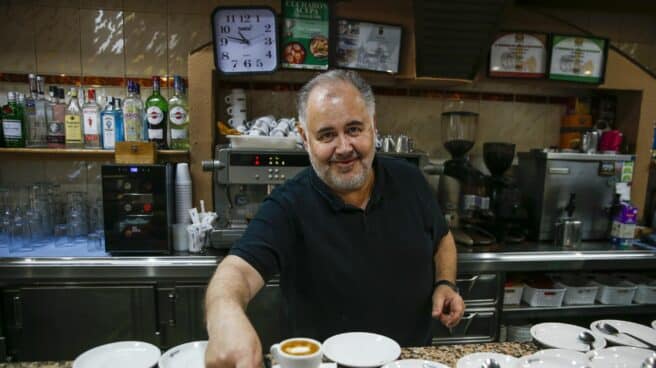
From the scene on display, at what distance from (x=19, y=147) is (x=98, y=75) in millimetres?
677

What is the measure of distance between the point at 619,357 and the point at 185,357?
1139 millimetres

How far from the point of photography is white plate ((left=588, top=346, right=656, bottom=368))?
3.40 ft

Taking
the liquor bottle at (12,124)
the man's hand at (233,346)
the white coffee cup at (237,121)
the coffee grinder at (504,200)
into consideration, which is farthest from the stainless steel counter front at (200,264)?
the man's hand at (233,346)

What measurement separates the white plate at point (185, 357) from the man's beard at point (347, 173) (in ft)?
2.15

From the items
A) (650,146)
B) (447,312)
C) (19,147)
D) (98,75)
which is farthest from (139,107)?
(650,146)

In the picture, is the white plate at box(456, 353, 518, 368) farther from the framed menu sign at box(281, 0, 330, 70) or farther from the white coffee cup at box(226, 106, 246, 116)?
the white coffee cup at box(226, 106, 246, 116)

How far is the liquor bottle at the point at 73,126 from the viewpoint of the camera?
2486 mm

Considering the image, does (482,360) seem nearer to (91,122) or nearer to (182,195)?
(182,195)

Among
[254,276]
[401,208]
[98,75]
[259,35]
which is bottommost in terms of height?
[254,276]

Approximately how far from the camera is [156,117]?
247 cm

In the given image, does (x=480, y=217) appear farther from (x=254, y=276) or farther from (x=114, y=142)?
(x=114, y=142)

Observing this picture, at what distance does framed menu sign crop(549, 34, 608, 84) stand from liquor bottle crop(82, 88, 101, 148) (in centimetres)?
306

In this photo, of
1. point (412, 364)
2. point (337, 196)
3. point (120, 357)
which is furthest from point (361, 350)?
point (120, 357)

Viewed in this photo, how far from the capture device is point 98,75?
2.74 m
